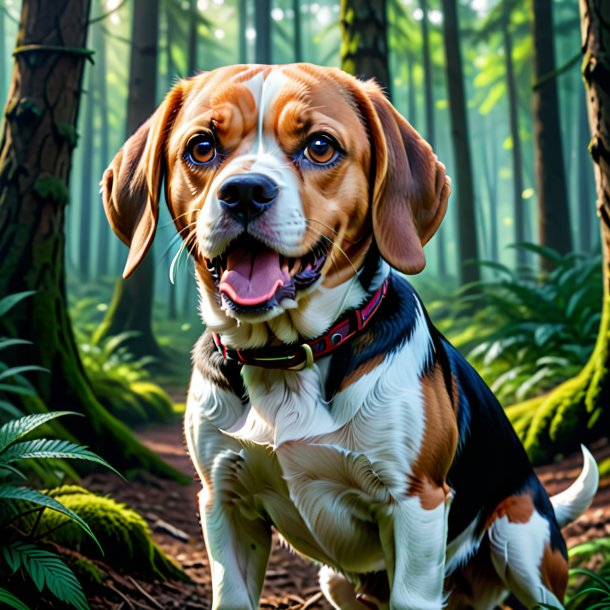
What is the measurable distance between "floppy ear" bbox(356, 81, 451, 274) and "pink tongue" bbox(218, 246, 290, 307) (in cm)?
41

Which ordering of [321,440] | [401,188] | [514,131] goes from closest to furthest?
[321,440]
[401,188]
[514,131]

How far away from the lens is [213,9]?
75.2 ft

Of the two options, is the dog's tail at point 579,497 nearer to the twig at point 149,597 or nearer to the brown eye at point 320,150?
the brown eye at point 320,150

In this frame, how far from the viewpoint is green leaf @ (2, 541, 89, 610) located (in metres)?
3.11

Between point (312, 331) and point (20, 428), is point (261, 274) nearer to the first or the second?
point (312, 331)

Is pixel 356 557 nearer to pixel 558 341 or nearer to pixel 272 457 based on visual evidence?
pixel 272 457

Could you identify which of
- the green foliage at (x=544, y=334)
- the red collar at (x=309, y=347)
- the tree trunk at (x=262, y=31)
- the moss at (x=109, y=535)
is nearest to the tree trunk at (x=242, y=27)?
the tree trunk at (x=262, y=31)

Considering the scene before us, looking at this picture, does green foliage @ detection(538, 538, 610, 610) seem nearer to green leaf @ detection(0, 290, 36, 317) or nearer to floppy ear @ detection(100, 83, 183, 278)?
floppy ear @ detection(100, 83, 183, 278)

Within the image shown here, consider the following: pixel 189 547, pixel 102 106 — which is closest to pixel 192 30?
pixel 102 106

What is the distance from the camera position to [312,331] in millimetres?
2930

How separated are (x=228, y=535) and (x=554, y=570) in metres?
1.35

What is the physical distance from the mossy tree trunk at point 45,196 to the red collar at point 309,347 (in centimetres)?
263

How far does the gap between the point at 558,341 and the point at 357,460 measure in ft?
17.4

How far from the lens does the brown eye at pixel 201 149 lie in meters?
2.83
